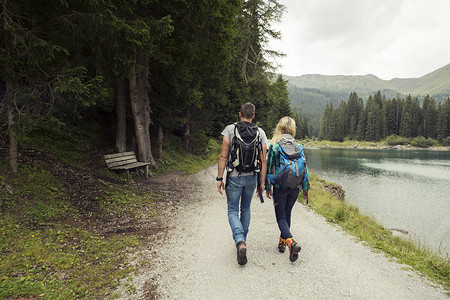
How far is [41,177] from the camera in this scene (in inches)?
226

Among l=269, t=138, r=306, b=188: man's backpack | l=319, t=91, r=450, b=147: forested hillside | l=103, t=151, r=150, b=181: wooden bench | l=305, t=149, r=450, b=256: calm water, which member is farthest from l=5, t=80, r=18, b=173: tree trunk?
l=319, t=91, r=450, b=147: forested hillside

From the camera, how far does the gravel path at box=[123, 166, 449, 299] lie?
9.84 ft

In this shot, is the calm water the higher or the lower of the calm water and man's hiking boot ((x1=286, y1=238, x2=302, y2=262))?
the lower

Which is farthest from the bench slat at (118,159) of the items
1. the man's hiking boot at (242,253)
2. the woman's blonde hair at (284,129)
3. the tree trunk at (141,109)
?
the woman's blonde hair at (284,129)

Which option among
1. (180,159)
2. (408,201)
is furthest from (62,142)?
(408,201)

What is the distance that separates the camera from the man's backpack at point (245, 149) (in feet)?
11.6

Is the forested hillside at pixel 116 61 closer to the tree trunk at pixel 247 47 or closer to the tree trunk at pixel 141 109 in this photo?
the tree trunk at pixel 141 109

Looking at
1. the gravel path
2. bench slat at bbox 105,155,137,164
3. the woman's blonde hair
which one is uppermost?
the woman's blonde hair

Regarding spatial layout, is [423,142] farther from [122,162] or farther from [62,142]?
[62,142]

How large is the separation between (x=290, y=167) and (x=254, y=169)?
552 mm

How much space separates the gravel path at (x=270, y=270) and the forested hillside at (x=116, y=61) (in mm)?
3955

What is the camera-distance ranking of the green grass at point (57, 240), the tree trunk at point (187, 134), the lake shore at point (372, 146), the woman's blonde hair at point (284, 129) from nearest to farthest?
the green grass at point (57, 240)
the woman's blonde hair at point (284, 129)
the tree trunk at point (187, 134)
the lake shore at point (372, 146)

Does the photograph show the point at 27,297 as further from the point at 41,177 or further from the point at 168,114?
the point at 168,114

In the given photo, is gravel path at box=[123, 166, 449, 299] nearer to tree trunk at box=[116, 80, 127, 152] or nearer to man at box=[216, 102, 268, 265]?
man at box=[216, 102, 268, 265]
